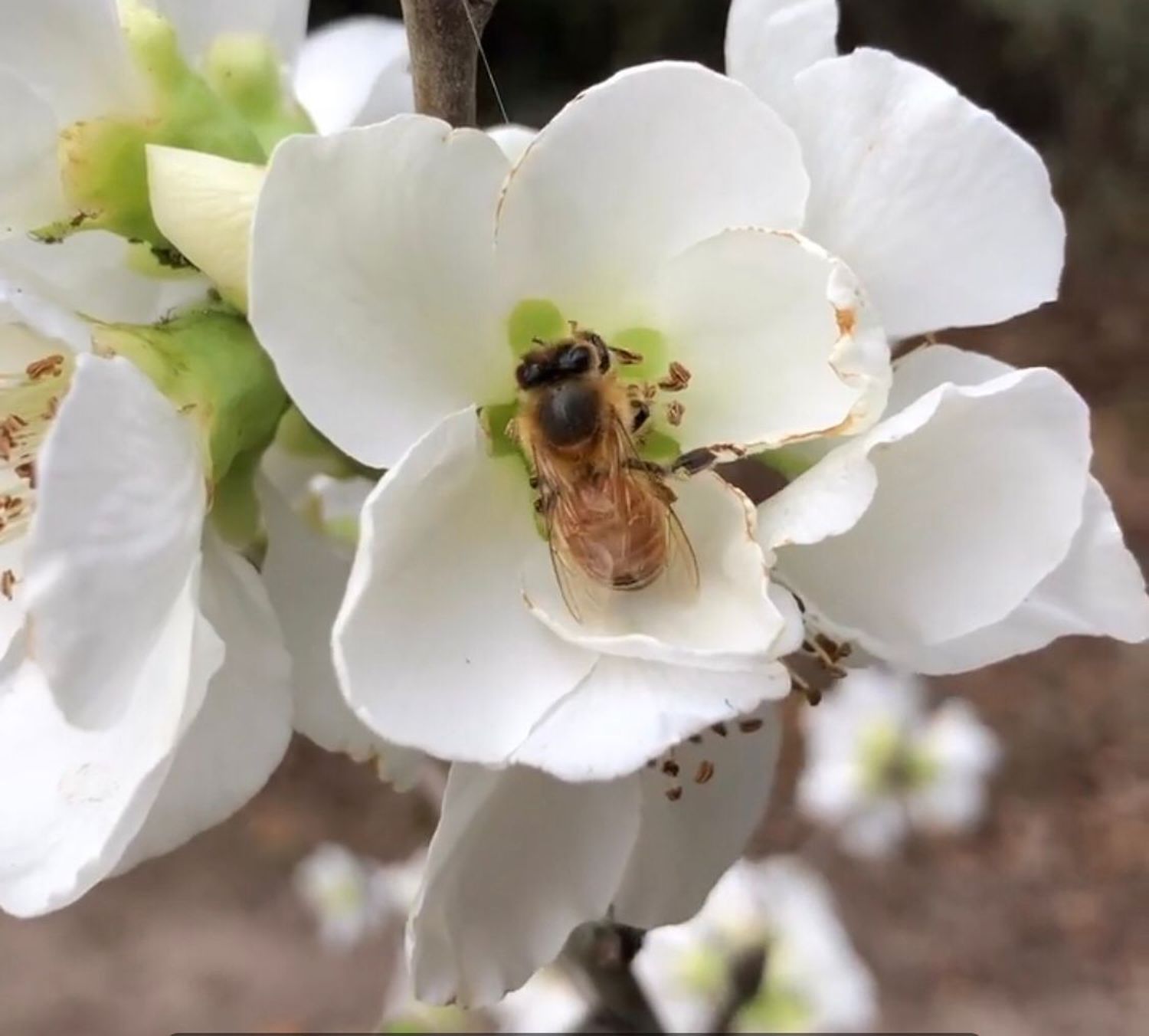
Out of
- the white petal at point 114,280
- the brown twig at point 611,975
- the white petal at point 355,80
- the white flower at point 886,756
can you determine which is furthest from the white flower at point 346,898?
the white petal at point 114,280

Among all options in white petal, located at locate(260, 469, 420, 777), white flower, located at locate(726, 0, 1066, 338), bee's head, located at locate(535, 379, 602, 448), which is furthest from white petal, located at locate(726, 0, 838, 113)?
white petal, located at locate(260, 469, 420, 777)

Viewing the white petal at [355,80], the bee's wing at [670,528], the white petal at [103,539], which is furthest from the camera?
the white petal at [355,80]

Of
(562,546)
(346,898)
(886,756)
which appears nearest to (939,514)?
(562,546)

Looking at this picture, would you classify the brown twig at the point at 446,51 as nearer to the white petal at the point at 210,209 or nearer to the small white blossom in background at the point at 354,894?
the white petal at the point at 210,209

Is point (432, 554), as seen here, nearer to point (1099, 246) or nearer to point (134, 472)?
point (134, 472)

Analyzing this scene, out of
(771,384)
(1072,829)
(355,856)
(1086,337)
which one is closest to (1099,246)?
(1086,337)

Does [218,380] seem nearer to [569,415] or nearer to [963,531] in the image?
[569,415]

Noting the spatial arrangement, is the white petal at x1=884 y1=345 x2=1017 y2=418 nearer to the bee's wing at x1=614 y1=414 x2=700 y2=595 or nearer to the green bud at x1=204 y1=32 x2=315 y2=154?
the bee's wing at x1=614 y1=414 x2=700 y2=595
